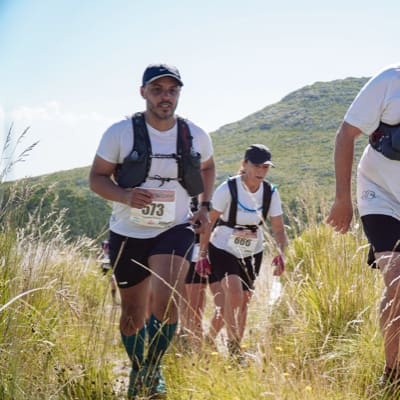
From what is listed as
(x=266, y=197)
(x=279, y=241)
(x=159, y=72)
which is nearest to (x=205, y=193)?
(x=159, y=72)

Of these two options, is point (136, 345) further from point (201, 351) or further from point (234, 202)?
point (234, 202)

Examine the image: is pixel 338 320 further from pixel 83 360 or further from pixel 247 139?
pixel 247 139

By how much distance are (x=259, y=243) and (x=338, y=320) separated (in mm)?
1624

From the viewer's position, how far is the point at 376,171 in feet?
13.6

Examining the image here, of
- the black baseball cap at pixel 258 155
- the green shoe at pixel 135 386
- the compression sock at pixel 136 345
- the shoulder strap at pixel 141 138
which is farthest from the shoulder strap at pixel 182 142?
the black baseball cap at pixel 258 155

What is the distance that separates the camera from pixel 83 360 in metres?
3.93

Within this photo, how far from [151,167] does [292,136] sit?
243 ft

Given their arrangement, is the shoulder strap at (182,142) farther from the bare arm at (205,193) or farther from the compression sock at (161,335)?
the compression sock at (161,335)

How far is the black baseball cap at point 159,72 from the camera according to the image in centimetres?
495

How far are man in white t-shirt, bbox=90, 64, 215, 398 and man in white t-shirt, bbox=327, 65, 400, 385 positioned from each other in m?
1.15

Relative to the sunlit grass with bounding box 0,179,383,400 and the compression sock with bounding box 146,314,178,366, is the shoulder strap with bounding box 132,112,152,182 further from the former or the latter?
the compression sock with bounding box 146,314,178,366

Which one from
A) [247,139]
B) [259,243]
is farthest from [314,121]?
[259,243]

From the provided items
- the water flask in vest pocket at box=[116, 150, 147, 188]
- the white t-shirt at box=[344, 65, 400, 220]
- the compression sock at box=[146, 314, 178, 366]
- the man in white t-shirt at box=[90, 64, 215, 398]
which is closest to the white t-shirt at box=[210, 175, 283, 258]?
the man in white t-shirt at box=[90, 64, 215, 398]

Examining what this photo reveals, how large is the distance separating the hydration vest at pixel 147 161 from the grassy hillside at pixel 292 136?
4318 centimetres
